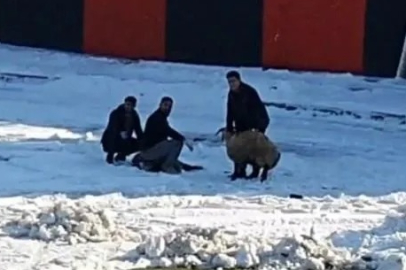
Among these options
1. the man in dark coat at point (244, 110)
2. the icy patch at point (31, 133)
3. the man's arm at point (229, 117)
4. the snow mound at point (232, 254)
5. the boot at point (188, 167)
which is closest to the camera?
the snow mound at point (232, 254)

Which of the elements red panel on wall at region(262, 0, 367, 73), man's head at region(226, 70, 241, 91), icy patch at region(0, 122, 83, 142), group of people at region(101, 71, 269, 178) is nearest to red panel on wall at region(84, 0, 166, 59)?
red panel on wall at region(262, 0, 367, 73)

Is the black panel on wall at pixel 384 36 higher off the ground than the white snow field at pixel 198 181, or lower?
higher

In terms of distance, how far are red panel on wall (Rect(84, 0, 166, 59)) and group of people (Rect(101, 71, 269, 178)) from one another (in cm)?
916

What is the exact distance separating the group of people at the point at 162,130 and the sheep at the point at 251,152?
0.08 m

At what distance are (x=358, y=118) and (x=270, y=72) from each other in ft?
13.4

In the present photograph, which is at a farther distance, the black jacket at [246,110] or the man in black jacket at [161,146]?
the man in black jacket at [161,146]

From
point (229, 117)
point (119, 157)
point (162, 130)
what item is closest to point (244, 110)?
point (229, 117)

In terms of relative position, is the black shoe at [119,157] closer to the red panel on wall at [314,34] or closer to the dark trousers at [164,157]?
the dark trousers at [164,157]

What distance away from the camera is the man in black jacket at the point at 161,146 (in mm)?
16031

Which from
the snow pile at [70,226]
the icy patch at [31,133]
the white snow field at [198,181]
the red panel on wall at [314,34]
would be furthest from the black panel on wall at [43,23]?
the snow pile at [70,226]

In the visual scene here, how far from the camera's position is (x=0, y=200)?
14180 mm

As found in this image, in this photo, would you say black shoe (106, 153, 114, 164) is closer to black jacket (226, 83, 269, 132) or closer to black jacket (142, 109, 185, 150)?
black jacket (142, 109, 185, 150)

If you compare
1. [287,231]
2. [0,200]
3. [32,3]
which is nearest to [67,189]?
[0,200]

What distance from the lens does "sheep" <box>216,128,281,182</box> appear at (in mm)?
15625
